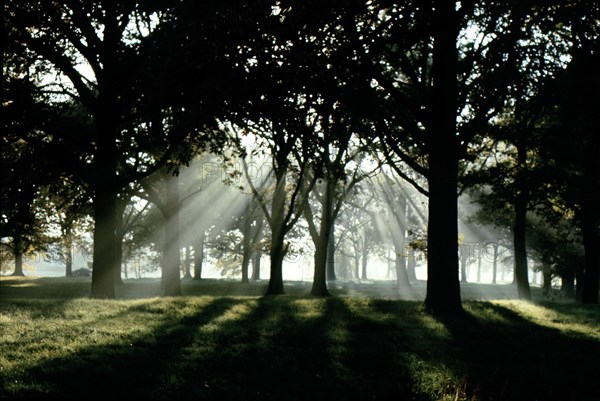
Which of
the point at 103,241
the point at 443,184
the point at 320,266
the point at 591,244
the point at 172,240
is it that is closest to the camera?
the point at 443,184

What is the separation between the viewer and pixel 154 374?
6203 millimetres

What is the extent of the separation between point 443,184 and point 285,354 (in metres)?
6.73

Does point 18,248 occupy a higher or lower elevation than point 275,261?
higher

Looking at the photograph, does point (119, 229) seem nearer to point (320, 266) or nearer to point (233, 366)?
point (320, 266)

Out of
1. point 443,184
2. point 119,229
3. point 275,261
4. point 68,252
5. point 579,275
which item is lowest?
point 579,275

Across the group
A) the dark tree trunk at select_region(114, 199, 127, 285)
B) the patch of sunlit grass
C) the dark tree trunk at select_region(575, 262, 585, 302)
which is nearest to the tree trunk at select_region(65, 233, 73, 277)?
the dark tree trunk at select_region(114, 199, 127, 285)

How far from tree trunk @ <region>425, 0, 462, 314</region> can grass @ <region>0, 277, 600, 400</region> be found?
750mm

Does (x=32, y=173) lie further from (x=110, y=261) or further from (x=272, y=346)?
(x=272, y=346)

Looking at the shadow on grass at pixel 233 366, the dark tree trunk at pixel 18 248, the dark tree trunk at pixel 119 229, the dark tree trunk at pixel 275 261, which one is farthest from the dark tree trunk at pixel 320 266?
the dark tree trunk at pixel 18 248

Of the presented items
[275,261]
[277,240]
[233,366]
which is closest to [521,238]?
[277,240]

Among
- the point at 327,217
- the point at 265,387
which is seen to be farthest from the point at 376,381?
the point at 327,217

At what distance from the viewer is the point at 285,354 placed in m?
7.47

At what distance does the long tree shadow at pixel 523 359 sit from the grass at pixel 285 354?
0.07 ft

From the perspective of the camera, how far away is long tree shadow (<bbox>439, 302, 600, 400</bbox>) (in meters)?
6.30
